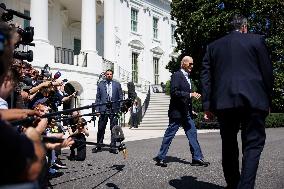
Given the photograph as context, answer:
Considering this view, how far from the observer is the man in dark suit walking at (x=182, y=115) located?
7.20m

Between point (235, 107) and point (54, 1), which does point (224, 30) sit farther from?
point (235, 107)

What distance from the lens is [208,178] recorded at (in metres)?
5.83

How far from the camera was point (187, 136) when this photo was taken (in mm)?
7293

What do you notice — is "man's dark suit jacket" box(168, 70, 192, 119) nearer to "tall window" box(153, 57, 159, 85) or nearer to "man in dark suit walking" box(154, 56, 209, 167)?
"man in dark suit walking" box(154, 56, 209, 167)

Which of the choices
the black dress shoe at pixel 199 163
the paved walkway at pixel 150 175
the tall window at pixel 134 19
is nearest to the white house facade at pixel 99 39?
the tall window at pixel 134 19

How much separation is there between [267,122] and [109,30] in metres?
11.7

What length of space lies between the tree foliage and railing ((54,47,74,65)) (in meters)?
9.27

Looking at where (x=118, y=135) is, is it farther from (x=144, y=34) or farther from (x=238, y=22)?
(x=144, y=34)

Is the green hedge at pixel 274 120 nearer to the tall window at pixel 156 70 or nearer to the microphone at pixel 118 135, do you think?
the tall window at pixel 156 70

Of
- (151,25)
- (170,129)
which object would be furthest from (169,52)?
(170,129)

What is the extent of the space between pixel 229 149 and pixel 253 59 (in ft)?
3.54

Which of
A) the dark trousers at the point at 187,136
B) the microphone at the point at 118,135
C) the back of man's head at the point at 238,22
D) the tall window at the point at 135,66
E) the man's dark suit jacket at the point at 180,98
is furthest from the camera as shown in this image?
the tall window at the point at 135,66

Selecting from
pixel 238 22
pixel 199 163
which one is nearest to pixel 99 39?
pixel 199 163

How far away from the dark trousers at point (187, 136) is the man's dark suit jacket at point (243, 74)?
2694 mm
